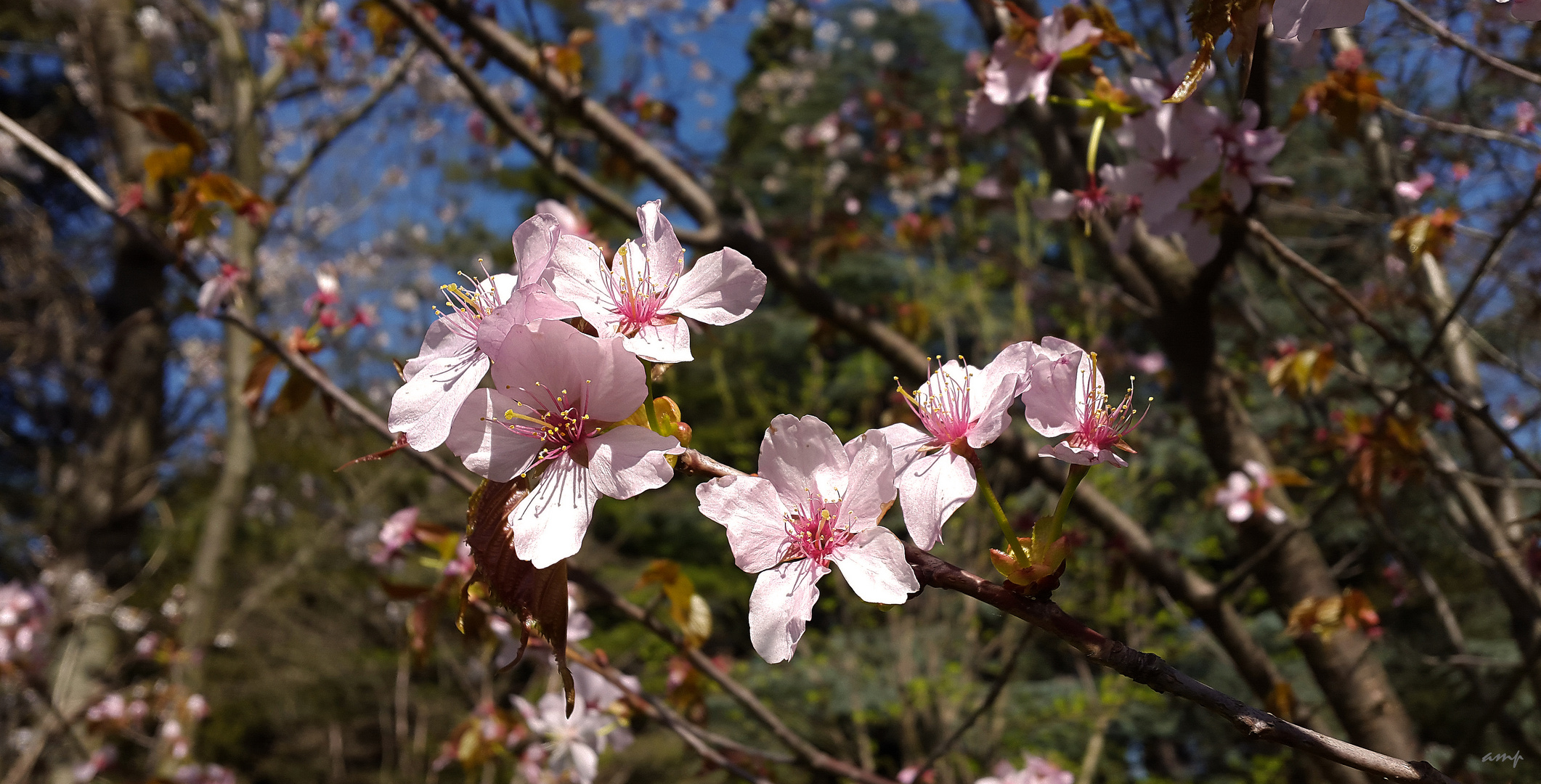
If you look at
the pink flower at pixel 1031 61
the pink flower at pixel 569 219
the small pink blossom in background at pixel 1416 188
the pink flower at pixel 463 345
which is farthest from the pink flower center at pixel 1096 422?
the small pink blossom in background at pixel 1416 188

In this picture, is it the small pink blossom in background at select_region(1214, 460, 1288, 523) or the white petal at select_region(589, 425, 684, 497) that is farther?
the small pink blossom in background at select_region(1214, 460, 1288, 523)

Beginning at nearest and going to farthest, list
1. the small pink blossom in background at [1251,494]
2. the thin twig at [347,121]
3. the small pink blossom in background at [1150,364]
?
the small pink blossom in background at [1251,494], the small pink blossom in background at [1150,364], the thin twig at [347,121]

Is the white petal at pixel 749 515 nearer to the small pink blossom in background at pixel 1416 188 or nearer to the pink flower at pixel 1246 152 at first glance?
the pink flower at pixel 1246 152

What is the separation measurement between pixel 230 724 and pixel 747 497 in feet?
24.4

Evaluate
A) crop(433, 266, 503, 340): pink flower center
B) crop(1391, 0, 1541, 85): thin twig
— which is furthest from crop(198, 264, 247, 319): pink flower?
crop(1391, 0, 1541, 85): thin twig

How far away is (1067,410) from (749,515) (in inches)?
9.5

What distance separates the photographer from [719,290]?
660 mm

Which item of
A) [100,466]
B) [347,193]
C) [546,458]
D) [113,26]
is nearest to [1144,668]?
[546,458]

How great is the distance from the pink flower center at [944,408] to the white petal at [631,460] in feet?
0.65

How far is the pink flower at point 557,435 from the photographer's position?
558 millimetres

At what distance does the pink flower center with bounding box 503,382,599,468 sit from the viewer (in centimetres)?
59

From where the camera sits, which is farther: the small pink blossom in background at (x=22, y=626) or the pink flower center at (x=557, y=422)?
the small pink blossom in background at (x=22, y=626)

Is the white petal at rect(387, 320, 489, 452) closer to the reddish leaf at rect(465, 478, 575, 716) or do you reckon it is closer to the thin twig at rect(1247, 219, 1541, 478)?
the reddish leaf at rect(465, 478, 575, 716)

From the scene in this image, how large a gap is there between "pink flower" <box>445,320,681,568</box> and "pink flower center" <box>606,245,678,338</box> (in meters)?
0.08
